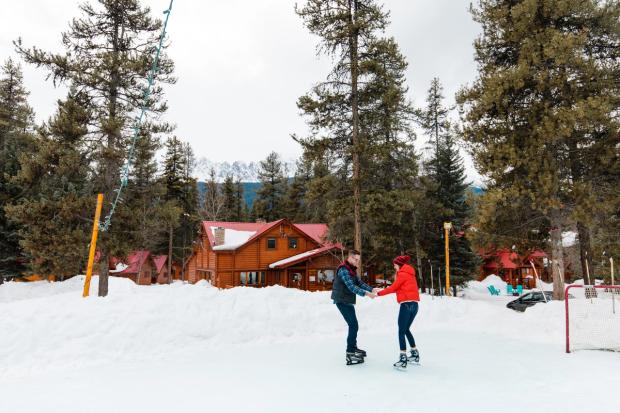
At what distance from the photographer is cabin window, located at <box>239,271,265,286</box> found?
33.1m

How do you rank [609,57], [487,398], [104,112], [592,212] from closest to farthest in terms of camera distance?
[487,398] → [592,212] → [609,57] → [104,112]

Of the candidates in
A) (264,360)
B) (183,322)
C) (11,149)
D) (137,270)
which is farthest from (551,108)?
(137,270)

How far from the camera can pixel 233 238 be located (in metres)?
34.5

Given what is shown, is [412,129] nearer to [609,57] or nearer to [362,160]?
[362,160]

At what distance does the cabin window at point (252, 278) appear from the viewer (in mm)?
33125

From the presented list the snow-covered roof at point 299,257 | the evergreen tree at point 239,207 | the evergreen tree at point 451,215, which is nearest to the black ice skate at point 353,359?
the evergreen tree at point 451,215

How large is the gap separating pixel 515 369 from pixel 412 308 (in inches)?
81.5

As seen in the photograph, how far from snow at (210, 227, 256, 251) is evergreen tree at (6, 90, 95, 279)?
47.4ft

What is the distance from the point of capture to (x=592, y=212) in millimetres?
13375

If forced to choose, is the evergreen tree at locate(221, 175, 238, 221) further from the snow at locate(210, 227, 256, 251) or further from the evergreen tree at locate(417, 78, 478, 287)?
the evergreen tree at locate(417, 78, 478, 287)

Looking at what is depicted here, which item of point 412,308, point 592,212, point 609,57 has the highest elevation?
point 609,57

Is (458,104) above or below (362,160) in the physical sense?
above

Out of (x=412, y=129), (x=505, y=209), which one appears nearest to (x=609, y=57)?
(x=505, y=209)

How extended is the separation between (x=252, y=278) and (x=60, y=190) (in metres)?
18.7
